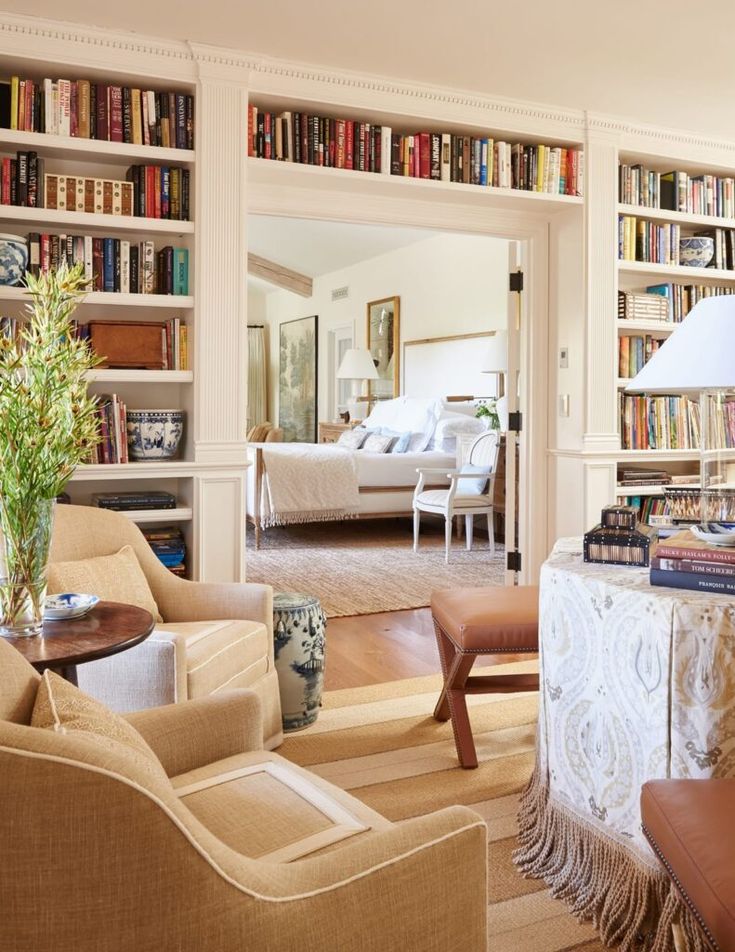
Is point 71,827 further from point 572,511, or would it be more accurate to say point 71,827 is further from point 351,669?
point 572,511

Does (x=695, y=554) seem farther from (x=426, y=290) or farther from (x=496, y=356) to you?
(x=426, y=290)

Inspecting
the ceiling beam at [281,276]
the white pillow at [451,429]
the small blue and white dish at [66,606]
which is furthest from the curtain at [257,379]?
the small blue and white dish at [66,606]

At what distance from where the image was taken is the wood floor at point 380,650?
3867mm

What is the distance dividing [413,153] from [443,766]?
2.87 meters

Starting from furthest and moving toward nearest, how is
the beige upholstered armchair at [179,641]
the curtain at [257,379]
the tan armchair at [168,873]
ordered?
the curtain at [257,379] → the beige upholstered armchair at [179,641] → the tan armchair at [168,873]

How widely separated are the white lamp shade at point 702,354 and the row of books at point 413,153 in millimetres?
2442

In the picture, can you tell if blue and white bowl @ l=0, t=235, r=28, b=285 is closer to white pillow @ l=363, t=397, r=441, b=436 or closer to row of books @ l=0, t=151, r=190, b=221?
row of books @ l=0, t=151, r=190, b=221

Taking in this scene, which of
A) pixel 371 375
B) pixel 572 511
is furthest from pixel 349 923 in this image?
pixel 371 375

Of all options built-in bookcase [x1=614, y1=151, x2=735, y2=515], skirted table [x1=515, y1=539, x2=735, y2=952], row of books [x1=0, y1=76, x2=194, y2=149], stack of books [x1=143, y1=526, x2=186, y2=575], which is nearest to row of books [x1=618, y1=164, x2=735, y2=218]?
built-in bookcase [x1=614, y1=151, x2=735, y2=515]

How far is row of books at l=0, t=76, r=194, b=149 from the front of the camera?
11.8 feet

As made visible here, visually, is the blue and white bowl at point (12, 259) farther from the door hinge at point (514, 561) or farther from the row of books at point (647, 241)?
the row of books at point (647, 241)

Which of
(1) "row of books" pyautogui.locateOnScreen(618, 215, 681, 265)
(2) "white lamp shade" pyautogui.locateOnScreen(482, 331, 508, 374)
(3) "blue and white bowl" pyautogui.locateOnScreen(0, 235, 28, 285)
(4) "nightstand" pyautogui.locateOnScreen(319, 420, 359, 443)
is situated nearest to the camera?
(3) "blue and white bowl" pyautogui.locateOnScreen(0, 235, 28, 285)

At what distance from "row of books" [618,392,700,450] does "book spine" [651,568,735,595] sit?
3.08 meters

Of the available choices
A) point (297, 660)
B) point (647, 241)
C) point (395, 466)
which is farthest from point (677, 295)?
point (297, 660)
